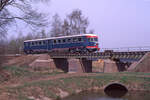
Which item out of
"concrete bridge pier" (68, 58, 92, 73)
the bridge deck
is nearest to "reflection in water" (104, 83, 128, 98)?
the bridge deck

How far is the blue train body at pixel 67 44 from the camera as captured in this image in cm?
3094

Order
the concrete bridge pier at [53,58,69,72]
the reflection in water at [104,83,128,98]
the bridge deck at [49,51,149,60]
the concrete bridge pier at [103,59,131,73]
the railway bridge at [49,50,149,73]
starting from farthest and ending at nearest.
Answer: the concrete bridge pier at [53,58,69,72]
the concrete bridge pier at [103,59,131,73]
the railway bridge at [49,50,149,73]
the bridge deck at [49,51,149,60]
the reflection in water at [104,83,128,98]

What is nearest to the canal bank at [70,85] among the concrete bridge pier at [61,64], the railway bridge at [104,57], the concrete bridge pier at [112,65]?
the railway bridge at [104,57]

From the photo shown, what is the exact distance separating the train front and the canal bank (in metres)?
10.4

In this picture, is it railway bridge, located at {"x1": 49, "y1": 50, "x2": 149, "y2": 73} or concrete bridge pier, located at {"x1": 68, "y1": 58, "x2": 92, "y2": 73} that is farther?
concrete bridge pier, located at {"x1": 68, "y1": 58, "x2": 92, "y2": 73}

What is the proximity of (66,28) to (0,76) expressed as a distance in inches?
1343

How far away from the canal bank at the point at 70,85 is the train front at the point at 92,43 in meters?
10.4

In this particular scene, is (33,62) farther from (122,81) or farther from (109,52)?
(122,81)

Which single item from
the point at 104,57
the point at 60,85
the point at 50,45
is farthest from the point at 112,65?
the point at 50,45

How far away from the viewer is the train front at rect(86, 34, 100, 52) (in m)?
30.8

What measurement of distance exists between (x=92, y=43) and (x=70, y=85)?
13179 mm

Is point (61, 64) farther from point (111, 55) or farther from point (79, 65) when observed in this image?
point (111, 55)

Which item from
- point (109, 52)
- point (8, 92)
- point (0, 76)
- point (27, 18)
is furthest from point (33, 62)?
point (8, 92)

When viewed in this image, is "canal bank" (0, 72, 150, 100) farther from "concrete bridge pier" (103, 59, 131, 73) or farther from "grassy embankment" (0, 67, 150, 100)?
"concrete bridge pier" (103, 59, 131, 73)
